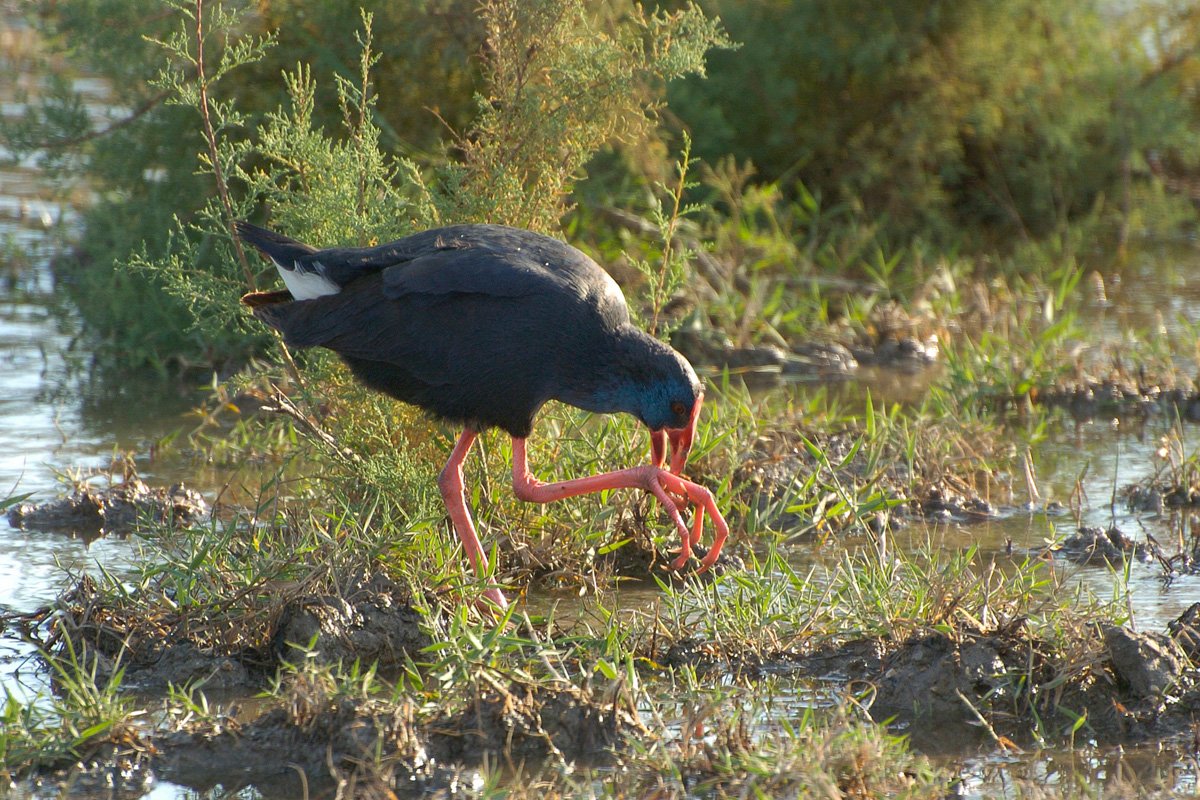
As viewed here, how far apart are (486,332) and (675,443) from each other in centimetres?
65

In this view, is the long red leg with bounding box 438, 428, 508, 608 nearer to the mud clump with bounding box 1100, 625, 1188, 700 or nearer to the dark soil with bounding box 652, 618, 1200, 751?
the dark soil with bounding box 652, 618, 1200, 751

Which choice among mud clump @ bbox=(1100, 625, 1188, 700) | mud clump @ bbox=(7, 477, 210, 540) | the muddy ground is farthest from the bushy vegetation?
mud clump @ bbox=(1100, 625, 1188, 700)

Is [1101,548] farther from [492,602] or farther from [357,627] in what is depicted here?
[357,627]

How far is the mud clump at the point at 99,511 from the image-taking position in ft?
14.6

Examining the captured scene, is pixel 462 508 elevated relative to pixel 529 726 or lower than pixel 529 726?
elevated

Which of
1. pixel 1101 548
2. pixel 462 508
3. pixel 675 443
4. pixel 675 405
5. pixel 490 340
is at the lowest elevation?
pixel 1101 548

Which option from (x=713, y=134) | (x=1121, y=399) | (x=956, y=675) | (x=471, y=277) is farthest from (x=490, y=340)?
(x=713, y=134)

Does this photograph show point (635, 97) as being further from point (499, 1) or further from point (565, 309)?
point (565, 309)

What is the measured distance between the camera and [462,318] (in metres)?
3.69

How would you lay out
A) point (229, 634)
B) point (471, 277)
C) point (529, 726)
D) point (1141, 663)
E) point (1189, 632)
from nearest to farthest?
point (529, 726) → point (1141, 663) → point (1189, 632) → point (229, 634) → point (471, 277)

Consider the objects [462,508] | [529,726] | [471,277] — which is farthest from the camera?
[462,508]

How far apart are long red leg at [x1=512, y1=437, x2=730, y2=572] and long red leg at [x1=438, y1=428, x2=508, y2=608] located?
0.16 m

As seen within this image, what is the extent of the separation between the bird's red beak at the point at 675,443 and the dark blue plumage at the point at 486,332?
0.04 metres

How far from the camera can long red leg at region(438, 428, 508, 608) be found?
12.1 feet
